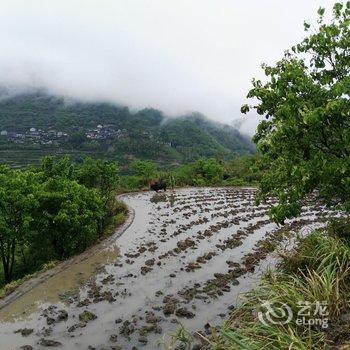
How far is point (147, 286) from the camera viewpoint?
56.7ft

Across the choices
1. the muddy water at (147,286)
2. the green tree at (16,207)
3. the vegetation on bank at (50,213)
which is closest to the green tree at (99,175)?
the vegetation on bank at (50,213)

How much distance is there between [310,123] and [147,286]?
9.99 meters

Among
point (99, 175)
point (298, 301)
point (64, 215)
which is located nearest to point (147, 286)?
point (64, 215)

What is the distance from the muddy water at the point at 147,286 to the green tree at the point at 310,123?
531cm

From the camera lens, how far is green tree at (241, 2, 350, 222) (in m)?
10.4

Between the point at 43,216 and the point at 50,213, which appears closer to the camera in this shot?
the point at 43,216

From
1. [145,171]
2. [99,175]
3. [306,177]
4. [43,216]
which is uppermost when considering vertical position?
[306,177]

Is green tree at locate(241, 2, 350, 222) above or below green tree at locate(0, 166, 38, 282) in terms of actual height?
above

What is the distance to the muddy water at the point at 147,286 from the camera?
13141mm

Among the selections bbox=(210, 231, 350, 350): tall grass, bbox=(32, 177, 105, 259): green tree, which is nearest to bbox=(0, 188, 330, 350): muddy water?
bbox=(32, 177, 105, 259): green tree

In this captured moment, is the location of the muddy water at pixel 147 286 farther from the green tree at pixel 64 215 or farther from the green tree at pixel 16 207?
the green tree at pixel 16 207

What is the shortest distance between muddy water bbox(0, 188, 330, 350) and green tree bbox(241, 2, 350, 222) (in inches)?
209

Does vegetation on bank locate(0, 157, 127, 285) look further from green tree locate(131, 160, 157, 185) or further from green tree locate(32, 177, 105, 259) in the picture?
green tree locate(131, 160, 157, 185)

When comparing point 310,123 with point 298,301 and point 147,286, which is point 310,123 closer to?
point 298,301
